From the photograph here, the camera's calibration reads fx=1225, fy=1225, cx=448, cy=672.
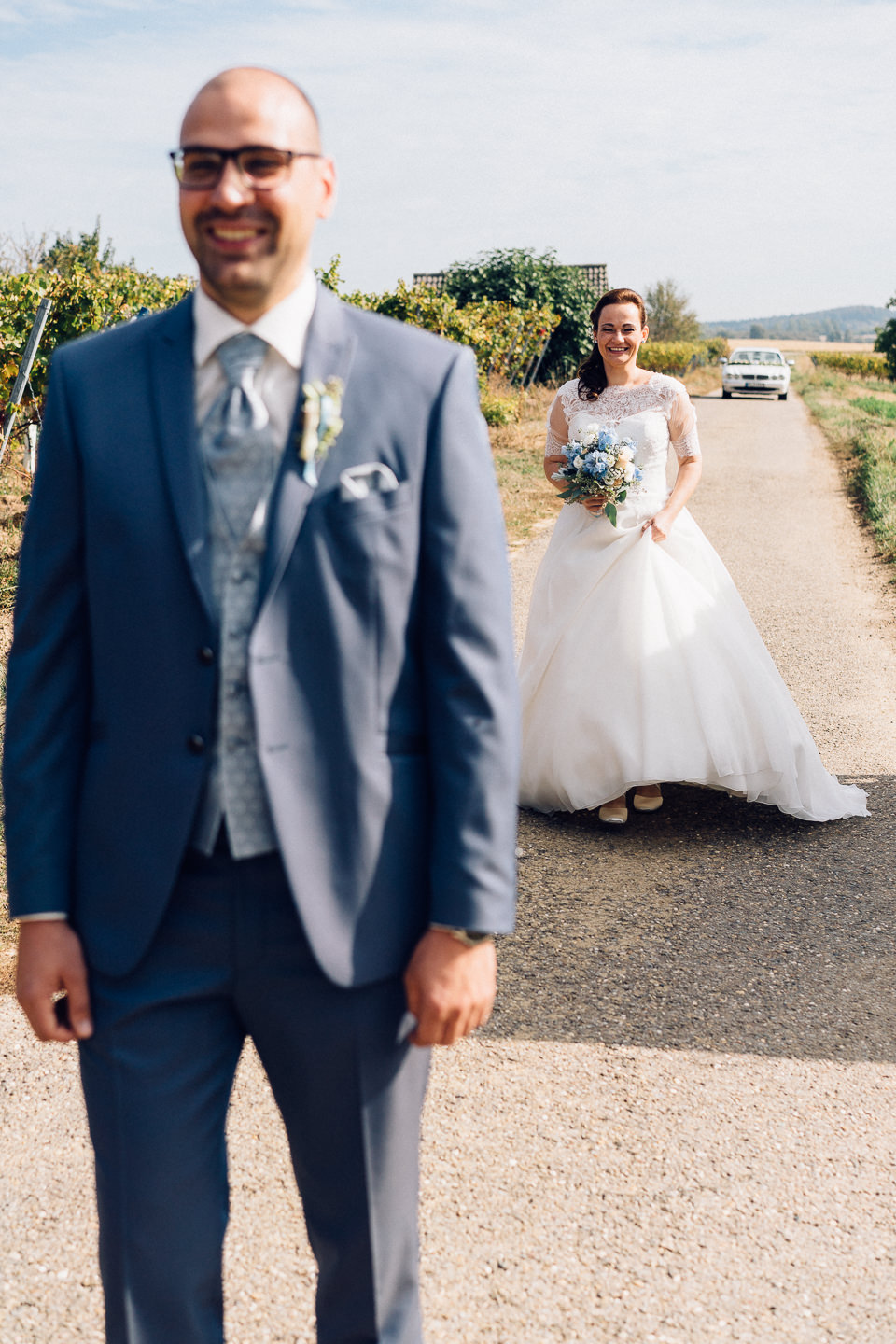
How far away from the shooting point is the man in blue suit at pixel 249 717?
5.43ft

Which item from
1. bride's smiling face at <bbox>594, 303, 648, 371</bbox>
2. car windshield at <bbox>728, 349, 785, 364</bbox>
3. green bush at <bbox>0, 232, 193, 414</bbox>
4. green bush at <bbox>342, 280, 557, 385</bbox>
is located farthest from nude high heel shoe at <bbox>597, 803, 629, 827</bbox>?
car windshield at <bbox>728, 349, 785, 364</bbox>

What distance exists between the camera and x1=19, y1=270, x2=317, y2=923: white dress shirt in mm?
1708

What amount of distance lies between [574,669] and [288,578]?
151 inches

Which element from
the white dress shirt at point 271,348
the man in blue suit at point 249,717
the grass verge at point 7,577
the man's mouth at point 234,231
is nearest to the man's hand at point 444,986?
the man in blue suit at point 249,717

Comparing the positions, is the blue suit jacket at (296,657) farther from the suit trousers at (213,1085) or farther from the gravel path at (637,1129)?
the gravel path at (637,1129)

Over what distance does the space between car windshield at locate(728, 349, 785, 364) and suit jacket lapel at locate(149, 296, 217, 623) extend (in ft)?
127

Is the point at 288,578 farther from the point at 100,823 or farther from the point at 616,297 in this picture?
the point at 616,297

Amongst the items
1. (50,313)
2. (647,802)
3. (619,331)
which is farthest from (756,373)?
(647,802)

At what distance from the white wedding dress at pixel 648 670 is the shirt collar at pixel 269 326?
363cm

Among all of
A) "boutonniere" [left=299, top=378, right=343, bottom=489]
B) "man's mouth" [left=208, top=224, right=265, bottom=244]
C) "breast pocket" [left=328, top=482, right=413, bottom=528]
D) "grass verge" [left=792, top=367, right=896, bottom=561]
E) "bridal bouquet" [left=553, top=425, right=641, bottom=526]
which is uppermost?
"man's mouth" [left=208, top=224, right=265, bottom=244]

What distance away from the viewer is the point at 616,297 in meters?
5.36

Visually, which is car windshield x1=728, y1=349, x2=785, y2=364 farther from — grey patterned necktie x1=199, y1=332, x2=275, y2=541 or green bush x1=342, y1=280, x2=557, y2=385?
grey patterned necktie x1=199, y1=332, x2=275, y2=541

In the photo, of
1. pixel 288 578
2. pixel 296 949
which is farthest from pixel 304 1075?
pixel 288 578

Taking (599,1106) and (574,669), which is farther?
(574,669)
